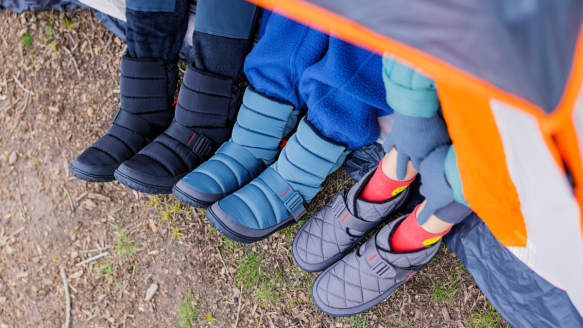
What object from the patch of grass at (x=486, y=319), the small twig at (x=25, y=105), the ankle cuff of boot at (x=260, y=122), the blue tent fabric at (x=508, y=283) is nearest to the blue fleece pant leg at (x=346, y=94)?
the ankle cuff of boot at (x=260, y=122)

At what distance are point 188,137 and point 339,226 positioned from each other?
57 cm

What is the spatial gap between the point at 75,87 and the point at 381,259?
1419 mm

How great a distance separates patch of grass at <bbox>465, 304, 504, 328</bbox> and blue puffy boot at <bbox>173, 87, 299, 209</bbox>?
0.85m

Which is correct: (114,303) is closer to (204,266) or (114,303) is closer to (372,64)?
(204,266)

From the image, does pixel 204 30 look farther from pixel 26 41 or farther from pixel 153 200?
pixel 26 41

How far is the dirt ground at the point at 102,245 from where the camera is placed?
129 cm

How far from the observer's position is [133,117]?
1.27 m

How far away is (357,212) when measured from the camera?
3.67 feet

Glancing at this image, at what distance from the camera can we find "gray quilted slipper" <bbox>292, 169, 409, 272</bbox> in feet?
3.59

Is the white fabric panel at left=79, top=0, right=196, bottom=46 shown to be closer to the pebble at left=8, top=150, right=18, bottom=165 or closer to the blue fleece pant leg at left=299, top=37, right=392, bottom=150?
the blue fleece pant leg at left=299, top=37, right=392, bottom=150

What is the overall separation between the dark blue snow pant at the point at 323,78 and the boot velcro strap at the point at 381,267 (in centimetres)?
31

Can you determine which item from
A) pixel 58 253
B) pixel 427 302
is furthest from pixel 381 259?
pixel 58 253

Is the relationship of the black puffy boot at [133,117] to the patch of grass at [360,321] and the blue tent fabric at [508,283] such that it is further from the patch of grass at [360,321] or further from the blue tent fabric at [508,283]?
the blue tent fabric at [508,283]

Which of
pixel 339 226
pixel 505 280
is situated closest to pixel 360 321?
pixel 339 226
